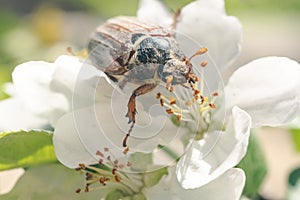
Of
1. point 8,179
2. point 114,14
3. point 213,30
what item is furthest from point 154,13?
point 114,14

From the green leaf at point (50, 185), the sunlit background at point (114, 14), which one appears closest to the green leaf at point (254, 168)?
the green leaf at point (50, 185)

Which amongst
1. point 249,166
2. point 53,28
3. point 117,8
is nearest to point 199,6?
point 249,166

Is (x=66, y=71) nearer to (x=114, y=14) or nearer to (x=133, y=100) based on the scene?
(x=133, y=100)

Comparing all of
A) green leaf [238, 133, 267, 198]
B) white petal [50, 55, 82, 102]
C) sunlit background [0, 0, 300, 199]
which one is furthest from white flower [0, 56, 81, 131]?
sunlit background [0, 0, 300, 199]

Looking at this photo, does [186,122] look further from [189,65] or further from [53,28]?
[53,28]

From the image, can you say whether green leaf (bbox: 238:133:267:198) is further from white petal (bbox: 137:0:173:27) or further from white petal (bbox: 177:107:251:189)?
white petal (bbox: 137:0:173:27)

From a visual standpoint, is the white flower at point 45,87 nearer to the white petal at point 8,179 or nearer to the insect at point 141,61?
the insect at point 141,61
